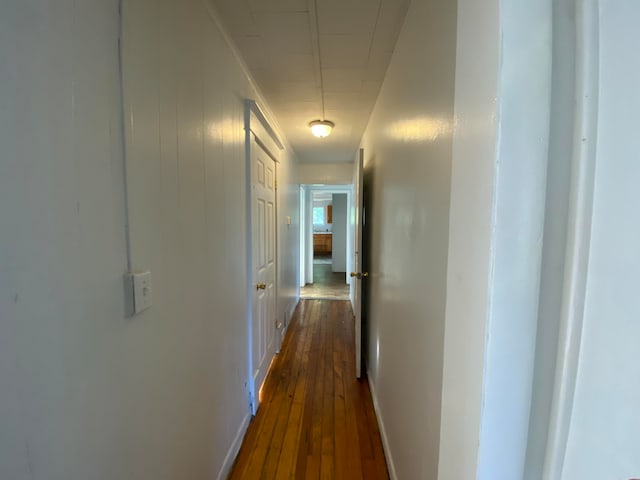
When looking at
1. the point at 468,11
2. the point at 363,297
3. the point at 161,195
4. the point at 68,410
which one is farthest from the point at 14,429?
the point at 363,297

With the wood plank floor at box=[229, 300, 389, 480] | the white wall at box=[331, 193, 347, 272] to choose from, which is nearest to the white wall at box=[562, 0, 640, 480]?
the wood plank floor at box=[229, 300, 389, 480]

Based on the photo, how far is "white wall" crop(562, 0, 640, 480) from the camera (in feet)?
1.15

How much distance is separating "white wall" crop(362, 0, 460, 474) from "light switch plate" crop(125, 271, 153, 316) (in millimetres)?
909

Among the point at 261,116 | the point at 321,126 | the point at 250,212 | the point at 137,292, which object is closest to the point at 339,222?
the point at 321,126

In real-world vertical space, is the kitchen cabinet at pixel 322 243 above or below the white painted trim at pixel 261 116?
below

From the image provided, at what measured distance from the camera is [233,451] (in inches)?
62.6

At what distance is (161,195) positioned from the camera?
3.05 feet

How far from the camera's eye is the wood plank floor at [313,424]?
156 centimetres

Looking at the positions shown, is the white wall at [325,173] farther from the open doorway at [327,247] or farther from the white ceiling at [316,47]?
the white ceiling at [316,47]

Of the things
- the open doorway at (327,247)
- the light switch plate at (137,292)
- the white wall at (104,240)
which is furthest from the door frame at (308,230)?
the light switch plate at (137,292)

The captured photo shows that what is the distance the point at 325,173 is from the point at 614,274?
447 cm

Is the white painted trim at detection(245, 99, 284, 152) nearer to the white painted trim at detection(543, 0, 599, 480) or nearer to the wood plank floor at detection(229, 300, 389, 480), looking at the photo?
the white painted trim at detection(543, 0, 599, 480)

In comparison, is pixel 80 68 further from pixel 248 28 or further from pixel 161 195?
pixel 248 28

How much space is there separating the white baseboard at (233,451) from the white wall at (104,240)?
170 mm
